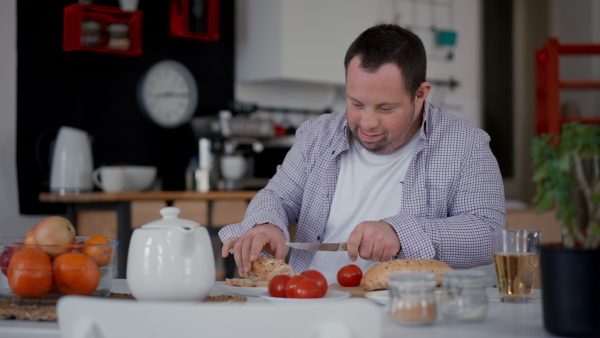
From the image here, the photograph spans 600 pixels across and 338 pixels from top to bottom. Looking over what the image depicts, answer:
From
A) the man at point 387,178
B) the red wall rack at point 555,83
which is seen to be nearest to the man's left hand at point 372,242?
the man at point 387,178

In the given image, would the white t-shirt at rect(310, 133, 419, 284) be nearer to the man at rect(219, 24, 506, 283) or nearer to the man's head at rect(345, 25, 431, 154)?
the man at rect(219, 24, 506, 283)

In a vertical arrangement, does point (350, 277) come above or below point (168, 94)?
below

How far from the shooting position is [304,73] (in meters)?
4.89

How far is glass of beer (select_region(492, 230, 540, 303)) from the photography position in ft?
4.53

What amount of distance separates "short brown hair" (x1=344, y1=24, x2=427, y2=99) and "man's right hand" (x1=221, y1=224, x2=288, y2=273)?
1.71ft

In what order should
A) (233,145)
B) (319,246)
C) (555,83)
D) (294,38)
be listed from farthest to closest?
(555,83) → (294,38) → (233,145) → (319,246)

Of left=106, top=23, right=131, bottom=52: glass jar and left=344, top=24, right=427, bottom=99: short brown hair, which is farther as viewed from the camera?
left=106, top=23, right=131, bottom=52: glass jar

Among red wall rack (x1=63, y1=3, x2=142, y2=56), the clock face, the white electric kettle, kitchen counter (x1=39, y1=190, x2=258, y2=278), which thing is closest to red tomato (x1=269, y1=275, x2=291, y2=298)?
kitchen counter (x1=39, y1=190, x2=258, y2=278)

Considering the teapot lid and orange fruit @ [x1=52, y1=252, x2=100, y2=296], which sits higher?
the teapot lid

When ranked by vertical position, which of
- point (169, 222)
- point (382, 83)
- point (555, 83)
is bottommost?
point (169, 222)

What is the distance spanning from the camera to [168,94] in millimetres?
4578

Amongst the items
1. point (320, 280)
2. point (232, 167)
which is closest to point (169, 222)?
point (320, 280)

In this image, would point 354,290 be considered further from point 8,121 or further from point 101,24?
point 101,24

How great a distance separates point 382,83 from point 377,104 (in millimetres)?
57
